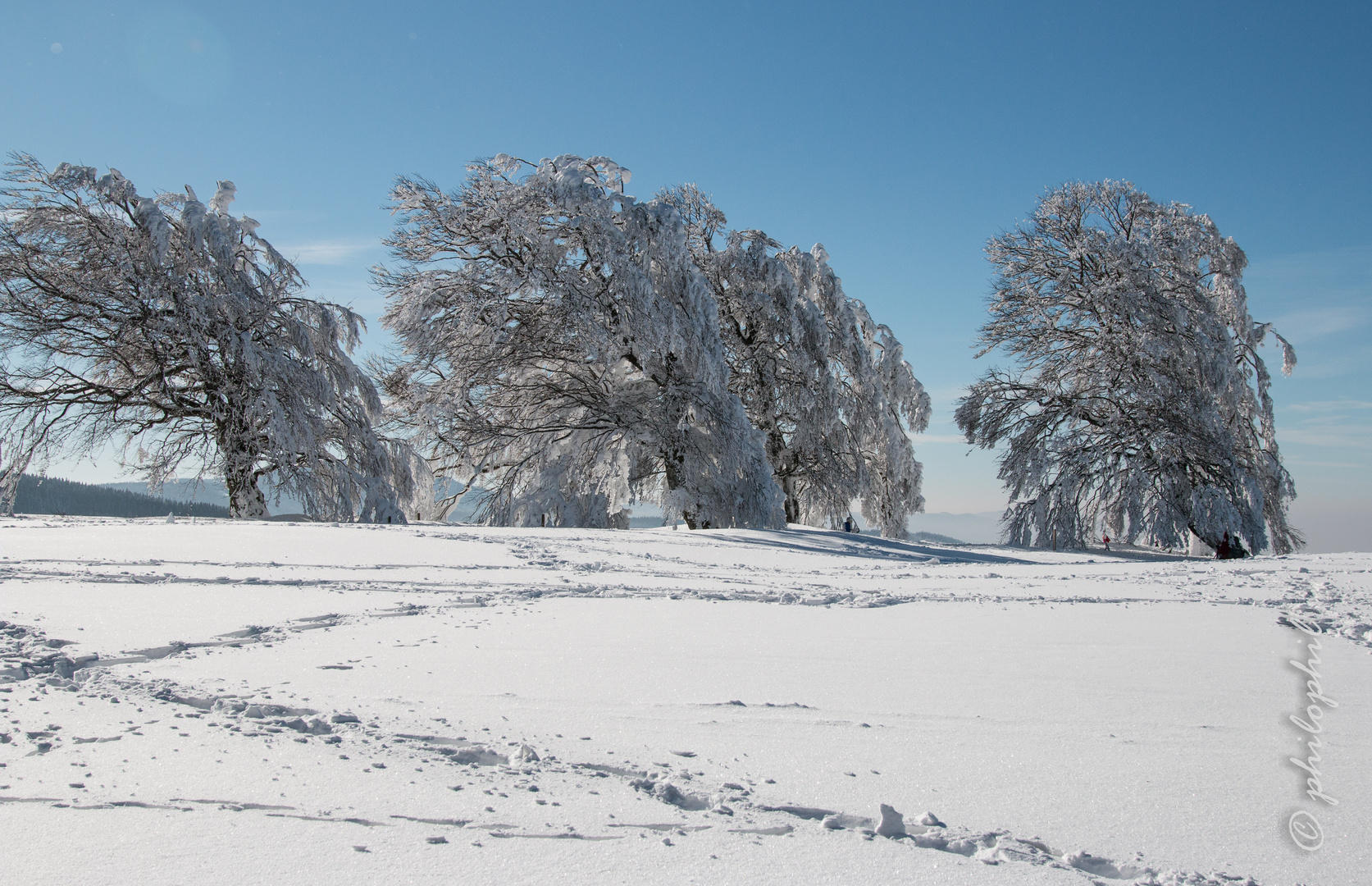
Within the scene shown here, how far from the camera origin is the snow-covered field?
1449 millimetres

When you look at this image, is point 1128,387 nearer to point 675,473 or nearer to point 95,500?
point 675,473

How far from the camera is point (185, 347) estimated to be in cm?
1377

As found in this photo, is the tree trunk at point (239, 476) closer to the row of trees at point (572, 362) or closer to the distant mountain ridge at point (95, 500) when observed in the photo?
the row of trees at point (572, 362)

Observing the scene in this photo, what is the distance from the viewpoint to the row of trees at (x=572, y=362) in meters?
13.3

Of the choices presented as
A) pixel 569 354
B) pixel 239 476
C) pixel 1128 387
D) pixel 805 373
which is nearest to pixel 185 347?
pixel 239 476

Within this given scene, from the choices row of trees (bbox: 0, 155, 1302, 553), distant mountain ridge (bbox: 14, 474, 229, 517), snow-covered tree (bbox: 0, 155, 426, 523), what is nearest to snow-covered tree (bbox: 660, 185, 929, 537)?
row of trees (bbox: 0, 155, 1302, 553)

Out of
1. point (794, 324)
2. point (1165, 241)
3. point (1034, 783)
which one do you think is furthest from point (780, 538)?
point (1165, 241)

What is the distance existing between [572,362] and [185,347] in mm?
6873

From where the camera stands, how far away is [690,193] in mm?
16188

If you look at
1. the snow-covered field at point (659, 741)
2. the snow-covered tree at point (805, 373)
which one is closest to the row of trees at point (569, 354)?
the snow-covered tree at point (805, 373)

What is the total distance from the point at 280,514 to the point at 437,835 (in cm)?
1423

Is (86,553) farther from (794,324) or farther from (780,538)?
(794,324)

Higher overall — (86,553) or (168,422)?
(168,422)

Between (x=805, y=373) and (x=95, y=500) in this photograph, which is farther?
(x=95, y=500)
